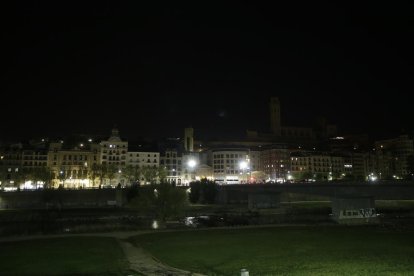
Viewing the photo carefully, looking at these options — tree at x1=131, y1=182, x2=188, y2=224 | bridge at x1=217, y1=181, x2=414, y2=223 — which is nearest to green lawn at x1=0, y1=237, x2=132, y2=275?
tree at x1=131, y1=182, x2=188, y2=224

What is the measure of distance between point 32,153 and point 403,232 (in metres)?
142

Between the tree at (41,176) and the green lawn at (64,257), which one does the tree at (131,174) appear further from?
the green lawn at (64,257)

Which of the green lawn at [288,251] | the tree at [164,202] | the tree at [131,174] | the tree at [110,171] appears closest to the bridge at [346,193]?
the green lawn at [288,251]

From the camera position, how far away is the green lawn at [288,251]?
29297 mm

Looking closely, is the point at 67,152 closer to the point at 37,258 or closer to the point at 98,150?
the point at 98,150

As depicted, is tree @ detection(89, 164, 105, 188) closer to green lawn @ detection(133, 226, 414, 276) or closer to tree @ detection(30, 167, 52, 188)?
tree @ detection(30, 167, 52, 188)

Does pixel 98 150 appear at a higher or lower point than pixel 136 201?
higher

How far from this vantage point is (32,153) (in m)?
158

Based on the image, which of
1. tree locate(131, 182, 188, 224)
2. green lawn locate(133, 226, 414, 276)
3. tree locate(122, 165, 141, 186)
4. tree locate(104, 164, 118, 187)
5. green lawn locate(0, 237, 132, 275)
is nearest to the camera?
green lawn locate(133, 226, 414, 276)

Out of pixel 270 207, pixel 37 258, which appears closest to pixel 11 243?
pixel 37 258

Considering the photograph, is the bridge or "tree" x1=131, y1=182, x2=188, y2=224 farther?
the bridge

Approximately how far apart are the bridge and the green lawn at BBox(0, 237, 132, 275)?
47.2m

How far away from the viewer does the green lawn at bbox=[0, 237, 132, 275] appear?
29.6 m

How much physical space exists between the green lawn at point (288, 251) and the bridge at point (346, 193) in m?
21.7
